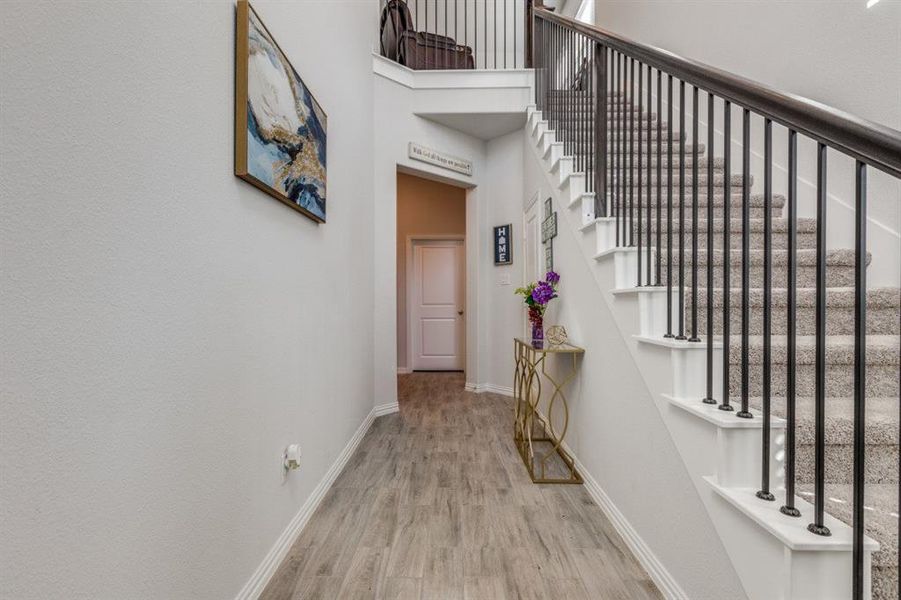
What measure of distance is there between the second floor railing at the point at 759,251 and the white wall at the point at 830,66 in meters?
0.04

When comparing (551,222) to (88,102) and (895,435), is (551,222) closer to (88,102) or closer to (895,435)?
(895,435)

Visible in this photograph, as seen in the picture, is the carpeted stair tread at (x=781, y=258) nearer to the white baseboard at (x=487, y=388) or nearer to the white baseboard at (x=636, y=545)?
the white baseboard at (x=636, y=545)

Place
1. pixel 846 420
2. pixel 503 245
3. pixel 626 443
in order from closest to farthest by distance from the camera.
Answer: pixel 846 420 → pixel 626 443 → pixel 503 245

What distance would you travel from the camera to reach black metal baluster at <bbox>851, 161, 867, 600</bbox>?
73cm

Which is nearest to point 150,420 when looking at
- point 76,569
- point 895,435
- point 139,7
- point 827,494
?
point 76,569

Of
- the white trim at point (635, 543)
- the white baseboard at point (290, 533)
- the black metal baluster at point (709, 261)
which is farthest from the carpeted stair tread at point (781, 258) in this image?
the white baseboard at point (290, 533)

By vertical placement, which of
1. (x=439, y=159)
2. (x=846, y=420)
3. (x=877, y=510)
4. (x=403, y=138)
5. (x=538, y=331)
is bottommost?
(x=877, y=510)

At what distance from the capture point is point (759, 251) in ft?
5.70

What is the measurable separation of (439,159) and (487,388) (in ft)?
8.00

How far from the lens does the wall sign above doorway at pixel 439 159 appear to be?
3598 mm

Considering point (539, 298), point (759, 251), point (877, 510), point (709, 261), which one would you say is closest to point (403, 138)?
point (539, 298)

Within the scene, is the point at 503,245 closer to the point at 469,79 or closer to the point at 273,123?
the point at 469,79

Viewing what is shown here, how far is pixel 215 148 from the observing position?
1.14 meters

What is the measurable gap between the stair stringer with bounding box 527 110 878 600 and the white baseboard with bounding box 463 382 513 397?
257 centimetres
